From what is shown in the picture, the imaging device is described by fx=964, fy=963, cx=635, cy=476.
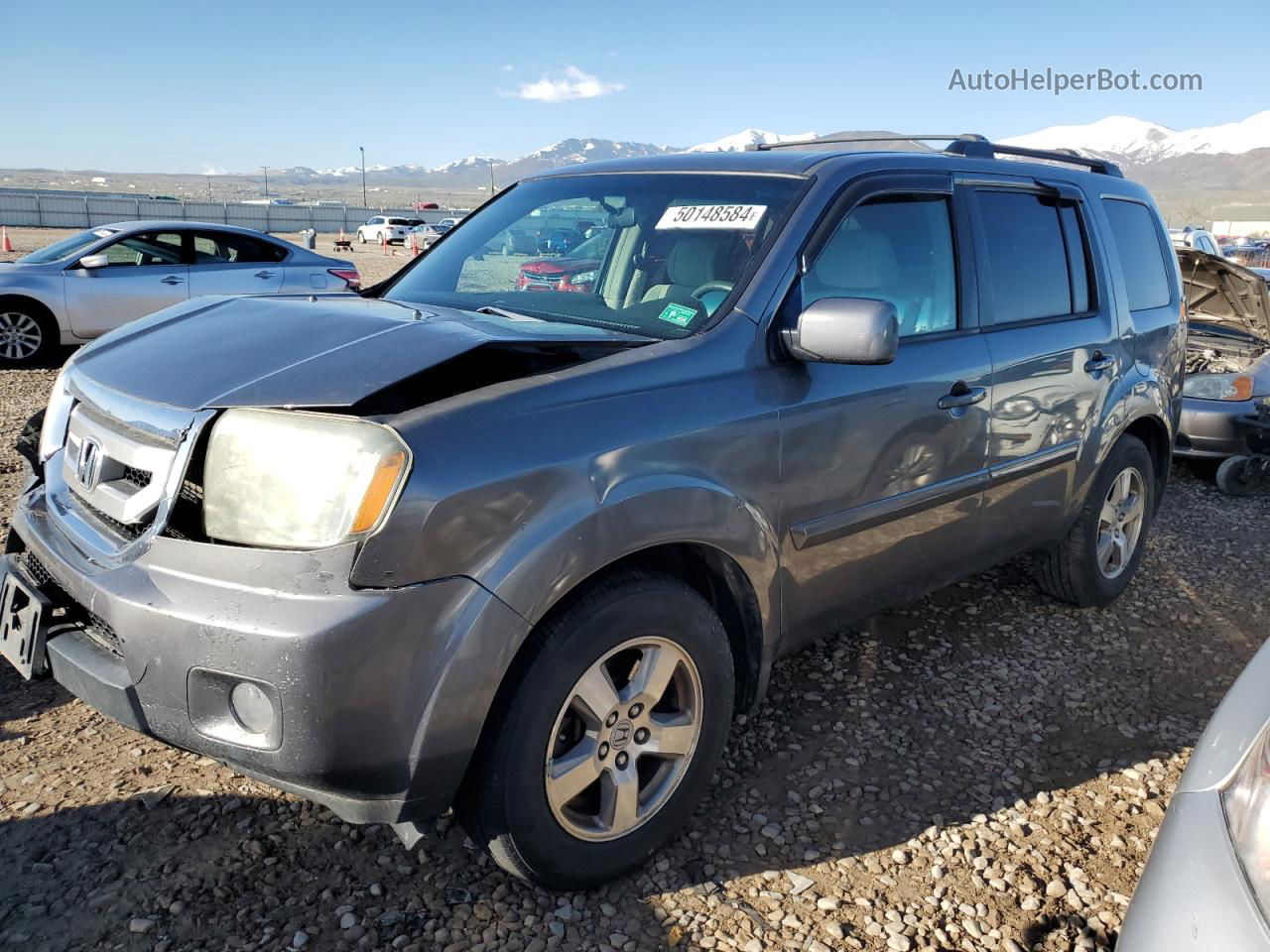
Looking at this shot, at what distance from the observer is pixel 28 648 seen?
2.38m

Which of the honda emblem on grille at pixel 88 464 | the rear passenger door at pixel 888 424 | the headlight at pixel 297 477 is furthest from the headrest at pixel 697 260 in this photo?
the honda emblem on grille at pixel 88 464

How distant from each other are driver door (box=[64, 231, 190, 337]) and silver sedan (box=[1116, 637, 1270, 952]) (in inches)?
389

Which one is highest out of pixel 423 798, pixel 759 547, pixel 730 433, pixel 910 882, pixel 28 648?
pixel 730 433

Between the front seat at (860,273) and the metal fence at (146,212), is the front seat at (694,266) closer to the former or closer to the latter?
the front seat at (860,273)

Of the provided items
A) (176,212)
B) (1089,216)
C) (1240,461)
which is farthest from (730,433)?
(176,212)

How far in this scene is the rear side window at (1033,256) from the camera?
3.56m

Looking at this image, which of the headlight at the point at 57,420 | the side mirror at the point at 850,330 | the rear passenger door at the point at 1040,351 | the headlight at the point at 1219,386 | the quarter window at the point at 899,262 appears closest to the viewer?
the side mirror at the point at 850,330

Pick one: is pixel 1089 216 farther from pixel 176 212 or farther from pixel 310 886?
pixel 176 212

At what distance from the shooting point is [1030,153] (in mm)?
4188

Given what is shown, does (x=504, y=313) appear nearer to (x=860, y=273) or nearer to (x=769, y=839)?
(x=860, y=273)

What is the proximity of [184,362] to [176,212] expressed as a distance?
2177 inches

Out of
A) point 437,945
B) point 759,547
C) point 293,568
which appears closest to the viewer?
point 293,568

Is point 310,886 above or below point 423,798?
below

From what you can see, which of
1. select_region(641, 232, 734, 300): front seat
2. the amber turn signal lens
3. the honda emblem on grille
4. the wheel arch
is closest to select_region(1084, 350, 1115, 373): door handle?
the wheel arch
